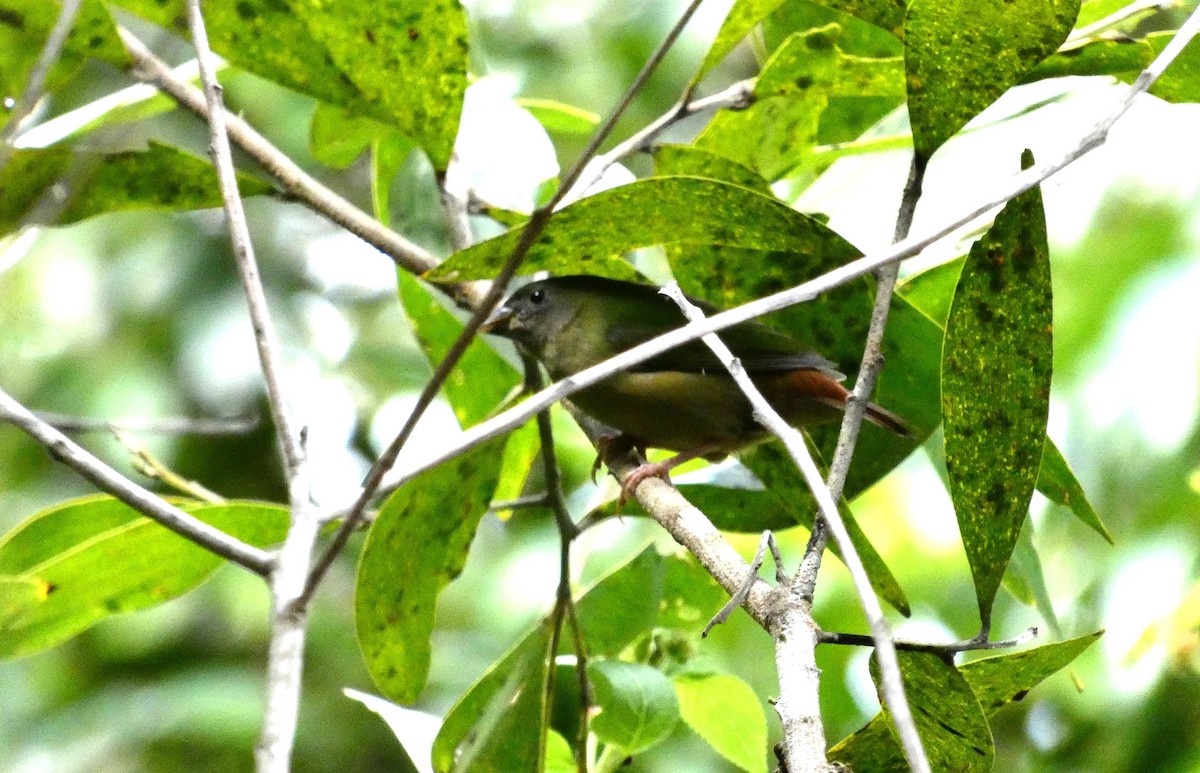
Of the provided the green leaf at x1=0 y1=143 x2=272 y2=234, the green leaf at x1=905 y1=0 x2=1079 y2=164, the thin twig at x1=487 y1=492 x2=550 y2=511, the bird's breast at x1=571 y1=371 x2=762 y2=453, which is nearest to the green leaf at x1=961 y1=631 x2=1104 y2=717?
the green leaf at x1=905 y1=0 x2=1079 y2=164

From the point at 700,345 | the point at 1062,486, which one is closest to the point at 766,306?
the point at 1062,486

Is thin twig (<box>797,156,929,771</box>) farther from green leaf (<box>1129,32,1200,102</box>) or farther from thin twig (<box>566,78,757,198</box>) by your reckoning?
thin twig (<box>566,78,757,198</box>)

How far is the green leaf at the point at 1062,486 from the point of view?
180cm

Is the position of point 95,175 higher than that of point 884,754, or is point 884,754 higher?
point 95,175

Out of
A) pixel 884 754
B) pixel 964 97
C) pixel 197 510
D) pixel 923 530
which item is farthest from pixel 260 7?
pixel 923 530

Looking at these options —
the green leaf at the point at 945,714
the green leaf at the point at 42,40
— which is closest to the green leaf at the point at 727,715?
the green leaf at the point at 945,714

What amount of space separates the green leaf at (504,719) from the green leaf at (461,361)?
71 cm

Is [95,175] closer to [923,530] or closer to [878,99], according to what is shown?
[878,99]

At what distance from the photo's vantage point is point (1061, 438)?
335cm

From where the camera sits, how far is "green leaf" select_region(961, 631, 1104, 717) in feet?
4.64

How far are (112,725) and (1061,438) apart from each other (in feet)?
12.1

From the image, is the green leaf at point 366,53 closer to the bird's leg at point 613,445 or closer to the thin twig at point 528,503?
the thin twig at point 528,503

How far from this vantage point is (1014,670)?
1474mm

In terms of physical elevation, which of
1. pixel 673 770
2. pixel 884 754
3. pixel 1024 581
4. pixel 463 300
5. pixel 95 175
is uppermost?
pixel 95 175
